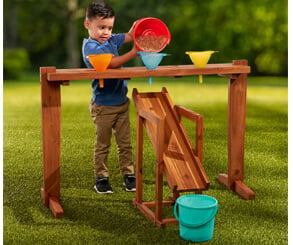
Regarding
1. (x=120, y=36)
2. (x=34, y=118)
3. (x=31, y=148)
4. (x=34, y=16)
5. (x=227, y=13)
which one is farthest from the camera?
(x=34, y=16)

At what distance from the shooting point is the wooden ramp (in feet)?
13.3

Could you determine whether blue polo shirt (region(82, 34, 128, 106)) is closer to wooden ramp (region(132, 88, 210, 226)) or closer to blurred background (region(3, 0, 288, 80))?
wooden ramp (region(132, 88, 210, 226))

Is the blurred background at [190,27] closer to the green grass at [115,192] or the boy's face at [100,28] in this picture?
the green grass at [115,192]

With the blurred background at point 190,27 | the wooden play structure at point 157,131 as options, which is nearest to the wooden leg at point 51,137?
the wooden play structure at point 157,131

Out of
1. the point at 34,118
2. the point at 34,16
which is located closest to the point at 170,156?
the point at 34,118

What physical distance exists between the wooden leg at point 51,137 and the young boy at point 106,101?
1.22 feet

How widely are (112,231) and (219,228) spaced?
28.7 inches

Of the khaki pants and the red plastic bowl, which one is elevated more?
the red plastic bowl

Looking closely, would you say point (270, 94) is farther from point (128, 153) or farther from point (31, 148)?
point (128, 153)

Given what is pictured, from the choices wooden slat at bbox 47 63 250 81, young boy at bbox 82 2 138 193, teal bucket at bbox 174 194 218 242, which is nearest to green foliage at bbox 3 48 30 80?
young boy at bbox 82 2 138 193

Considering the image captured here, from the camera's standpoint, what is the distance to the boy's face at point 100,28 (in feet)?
14.9

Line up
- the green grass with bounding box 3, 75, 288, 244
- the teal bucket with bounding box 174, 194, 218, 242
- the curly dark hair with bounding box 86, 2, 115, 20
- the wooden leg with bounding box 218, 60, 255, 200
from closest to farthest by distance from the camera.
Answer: the teal bucket with bounding box 174, 194, 218, 242, the green grass with bounding box 3, 75, 288, 244, the curly dark hair with bounding box 86, 2, 115, 20, the wooden leg with bounding box 218, 60, 255, 200

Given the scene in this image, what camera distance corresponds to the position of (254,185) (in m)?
5.16

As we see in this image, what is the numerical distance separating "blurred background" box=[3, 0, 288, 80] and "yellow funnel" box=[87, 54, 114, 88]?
12.8 meters
